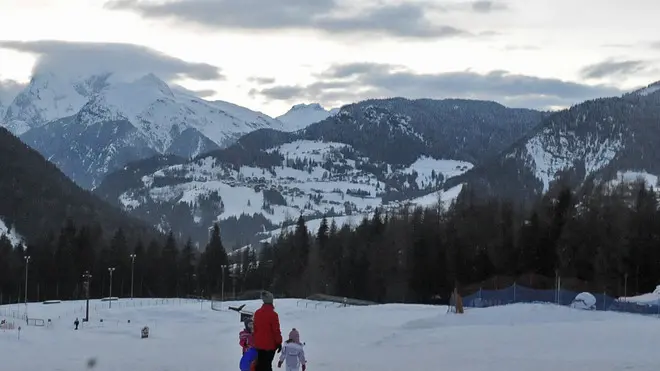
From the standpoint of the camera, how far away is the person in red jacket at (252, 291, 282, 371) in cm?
1930

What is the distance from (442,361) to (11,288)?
11339 cm

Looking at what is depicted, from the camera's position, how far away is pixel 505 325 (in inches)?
1618

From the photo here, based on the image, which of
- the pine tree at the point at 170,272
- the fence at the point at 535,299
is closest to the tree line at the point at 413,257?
the pine tree at the point at 170,272

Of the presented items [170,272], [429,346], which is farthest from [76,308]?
[429,346]

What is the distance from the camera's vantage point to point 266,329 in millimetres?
19344

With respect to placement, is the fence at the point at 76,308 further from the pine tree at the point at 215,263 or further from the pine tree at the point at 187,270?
the pine tree at the point at 187,270

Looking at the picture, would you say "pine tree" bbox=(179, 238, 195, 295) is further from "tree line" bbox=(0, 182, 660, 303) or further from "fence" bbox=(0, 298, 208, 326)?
"fence" bbox=(0, 298, 208, 326)

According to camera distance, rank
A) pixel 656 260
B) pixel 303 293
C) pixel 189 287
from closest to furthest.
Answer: pixel 656 260 < pixel 303 293 < pixel 189 287

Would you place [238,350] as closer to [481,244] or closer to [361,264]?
[481,244]

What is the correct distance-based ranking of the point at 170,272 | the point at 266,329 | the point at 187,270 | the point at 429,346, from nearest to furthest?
the point at 266,329 → the point at 429,346 → the point at 170,272 → the point at 187,270

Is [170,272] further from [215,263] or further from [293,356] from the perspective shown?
[293,356]

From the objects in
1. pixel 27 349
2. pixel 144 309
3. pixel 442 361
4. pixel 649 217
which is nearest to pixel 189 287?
pixel 144 309

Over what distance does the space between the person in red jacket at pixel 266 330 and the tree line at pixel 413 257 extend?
6809cm

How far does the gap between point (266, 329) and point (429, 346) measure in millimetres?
18079
